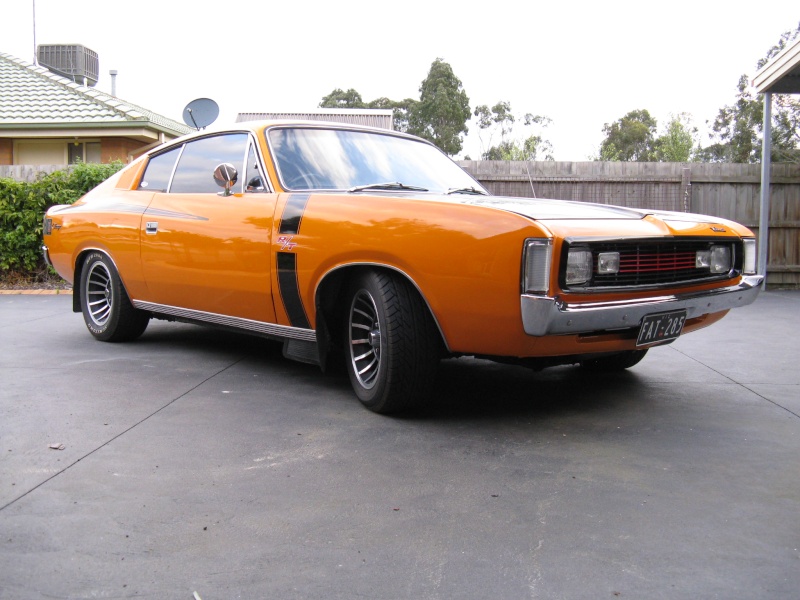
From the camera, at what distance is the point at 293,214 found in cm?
438

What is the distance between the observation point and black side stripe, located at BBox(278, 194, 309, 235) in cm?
434

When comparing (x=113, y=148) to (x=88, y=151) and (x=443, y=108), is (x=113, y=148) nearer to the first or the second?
(x=88, y=151)

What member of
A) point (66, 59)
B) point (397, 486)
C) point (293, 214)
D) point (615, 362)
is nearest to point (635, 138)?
point (66, 59)

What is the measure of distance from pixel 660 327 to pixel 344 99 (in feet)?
146

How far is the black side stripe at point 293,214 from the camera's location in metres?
4.34

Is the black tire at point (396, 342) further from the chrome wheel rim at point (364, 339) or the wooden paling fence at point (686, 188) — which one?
the wooden paling fence at point (686, 188)

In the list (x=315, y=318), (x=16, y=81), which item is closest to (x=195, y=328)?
(x=315, y=318)

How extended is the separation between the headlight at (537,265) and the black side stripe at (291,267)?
4.66 feet

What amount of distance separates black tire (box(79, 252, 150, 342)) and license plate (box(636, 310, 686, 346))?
3840mm

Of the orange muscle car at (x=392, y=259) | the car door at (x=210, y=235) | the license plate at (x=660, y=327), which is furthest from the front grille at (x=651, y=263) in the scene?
the car door at (x=210, y=235)

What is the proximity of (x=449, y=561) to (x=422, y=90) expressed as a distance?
43315 millimetres

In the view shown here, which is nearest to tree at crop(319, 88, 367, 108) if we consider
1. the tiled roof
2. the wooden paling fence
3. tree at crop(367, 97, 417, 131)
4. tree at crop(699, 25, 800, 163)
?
tree at crop(367, 97, 417, 131)

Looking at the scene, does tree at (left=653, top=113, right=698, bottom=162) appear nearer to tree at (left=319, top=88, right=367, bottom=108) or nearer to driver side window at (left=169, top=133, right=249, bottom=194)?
tree at (left=319, top=88, right=367, bottom=108)

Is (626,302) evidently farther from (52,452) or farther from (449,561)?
(52,452)
